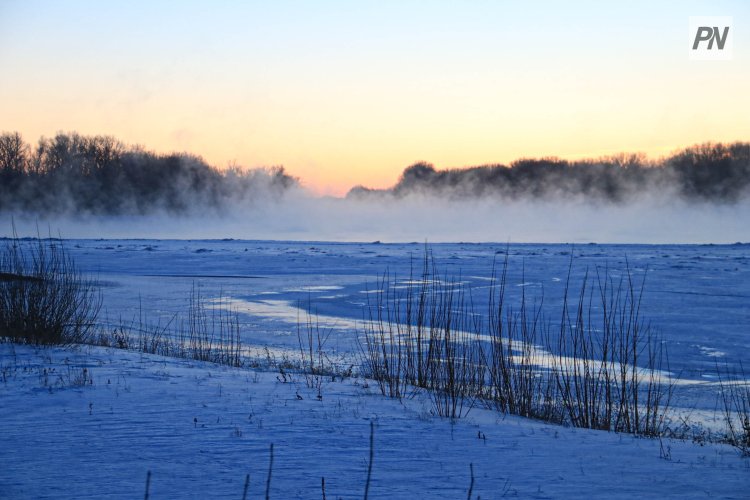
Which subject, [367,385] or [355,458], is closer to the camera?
[355,458]

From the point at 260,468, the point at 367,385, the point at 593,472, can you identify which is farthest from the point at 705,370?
the point at 260,468

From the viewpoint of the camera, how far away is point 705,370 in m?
8.55

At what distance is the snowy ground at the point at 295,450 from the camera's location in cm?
343

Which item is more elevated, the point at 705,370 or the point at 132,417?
the point at 132,417

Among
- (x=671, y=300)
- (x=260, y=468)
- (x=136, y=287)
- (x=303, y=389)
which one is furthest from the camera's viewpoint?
(x=136, y=287)

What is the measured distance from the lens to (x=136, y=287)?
18.9 metres

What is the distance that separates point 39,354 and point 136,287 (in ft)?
40.2

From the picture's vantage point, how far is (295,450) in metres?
3.98

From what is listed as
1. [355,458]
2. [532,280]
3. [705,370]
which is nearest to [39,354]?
[355,458]

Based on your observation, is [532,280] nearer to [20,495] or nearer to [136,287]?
[136,287]

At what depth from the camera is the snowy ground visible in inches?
135

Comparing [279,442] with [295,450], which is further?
[279,442]

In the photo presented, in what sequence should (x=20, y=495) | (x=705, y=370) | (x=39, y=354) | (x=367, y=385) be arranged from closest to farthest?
(x=20, y=495) → (x=367, y=385) → (x=39, y=354) → (x=705, y=370)

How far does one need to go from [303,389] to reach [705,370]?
19.3 feet
